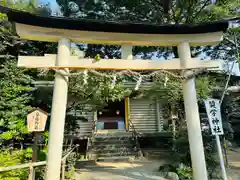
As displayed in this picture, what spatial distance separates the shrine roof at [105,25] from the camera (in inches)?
175

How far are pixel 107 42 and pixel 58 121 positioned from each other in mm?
2179

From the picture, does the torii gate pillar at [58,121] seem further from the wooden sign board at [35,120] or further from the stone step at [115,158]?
the stone step at [115,158]

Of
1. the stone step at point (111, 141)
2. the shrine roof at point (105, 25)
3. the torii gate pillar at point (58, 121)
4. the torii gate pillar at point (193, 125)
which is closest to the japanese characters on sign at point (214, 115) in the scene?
the torii gate pillar at point (193, 125)

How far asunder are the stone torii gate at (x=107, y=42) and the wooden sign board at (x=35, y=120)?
0.75 ft

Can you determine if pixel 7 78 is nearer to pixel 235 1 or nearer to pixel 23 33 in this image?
pixel 23 33

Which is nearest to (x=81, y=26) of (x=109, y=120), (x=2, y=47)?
(x=2, y=47)

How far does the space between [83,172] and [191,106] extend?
15.2 ft

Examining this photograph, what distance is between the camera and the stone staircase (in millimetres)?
9766

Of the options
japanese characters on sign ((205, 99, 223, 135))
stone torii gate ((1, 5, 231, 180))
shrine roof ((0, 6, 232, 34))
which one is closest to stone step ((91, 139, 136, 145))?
japanese characters on sign ((205, 99, 223, 135))

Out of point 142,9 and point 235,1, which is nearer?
point 235,1

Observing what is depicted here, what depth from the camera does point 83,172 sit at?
7348mm

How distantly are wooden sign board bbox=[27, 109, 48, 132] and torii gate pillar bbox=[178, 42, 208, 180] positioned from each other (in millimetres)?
3358

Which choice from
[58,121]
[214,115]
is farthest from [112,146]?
[58,121]

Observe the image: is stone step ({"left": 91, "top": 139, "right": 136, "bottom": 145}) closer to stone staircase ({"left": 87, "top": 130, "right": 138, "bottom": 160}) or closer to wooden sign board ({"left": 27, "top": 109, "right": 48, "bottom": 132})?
stone staircase ({"left": 87, "top": 130, "right": 138, "bottom": 160})
